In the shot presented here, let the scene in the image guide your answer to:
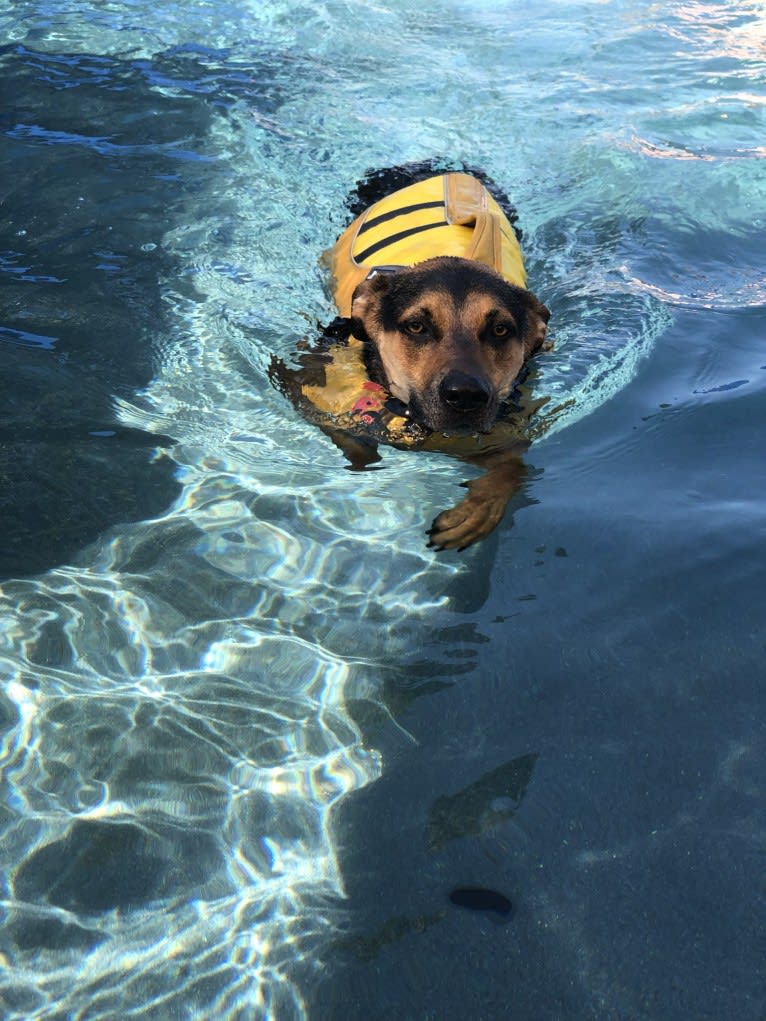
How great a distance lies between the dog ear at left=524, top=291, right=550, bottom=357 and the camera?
546 cm

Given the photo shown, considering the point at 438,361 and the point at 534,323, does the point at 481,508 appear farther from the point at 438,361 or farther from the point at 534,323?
the point at 534,323

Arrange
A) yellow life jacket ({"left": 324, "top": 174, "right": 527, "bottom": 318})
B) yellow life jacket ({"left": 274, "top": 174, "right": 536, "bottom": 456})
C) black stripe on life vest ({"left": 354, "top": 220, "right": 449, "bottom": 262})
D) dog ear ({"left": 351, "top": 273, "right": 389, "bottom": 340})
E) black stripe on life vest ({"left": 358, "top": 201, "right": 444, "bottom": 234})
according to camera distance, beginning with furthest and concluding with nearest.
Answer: black stripe on life vest ({"left": 358, "top": 201, "right": 444, "bottom": 234}), black stripe on life vest ({"left": 354, "top": 220, "right": 449, "bottom": 262}), yellow life jacket ({"left": 324, "top": 174, "right": 527, "bottom": 318}), dog ear ({"left": 351, "top": 273, "right": 389, "bottom": 340}), yellow life jacket ({"left": 274, "top": 174, "right": 536, "bottom": 456})

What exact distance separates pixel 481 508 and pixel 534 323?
1.70 m

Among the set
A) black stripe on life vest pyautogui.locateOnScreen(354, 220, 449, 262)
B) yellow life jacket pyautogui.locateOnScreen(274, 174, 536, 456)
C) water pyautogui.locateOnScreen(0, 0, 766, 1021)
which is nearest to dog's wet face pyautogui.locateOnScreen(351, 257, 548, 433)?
yellow life jacket pyautogui.locateOnScreen(274, 174, 536, 456)

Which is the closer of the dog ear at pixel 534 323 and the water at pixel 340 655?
the water at pixel 340 655

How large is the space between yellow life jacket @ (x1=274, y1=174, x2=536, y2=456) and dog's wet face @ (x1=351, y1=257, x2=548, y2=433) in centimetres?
10

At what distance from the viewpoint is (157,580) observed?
368cm

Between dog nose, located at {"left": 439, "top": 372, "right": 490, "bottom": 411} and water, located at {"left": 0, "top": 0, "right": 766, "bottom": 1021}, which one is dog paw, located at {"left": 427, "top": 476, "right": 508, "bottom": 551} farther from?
dog nose, located at {"left": 439, "top": 372, "right": 490, "bottom": 411}

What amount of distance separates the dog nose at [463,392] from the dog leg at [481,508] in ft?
0.90

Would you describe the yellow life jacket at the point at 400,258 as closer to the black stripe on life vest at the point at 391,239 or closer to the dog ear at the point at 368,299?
the black stripe on life vest at the point at 391,239

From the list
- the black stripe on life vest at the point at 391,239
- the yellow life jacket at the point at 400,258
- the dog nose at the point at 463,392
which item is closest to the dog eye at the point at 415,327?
the yellow life jacket at the point at 400,258

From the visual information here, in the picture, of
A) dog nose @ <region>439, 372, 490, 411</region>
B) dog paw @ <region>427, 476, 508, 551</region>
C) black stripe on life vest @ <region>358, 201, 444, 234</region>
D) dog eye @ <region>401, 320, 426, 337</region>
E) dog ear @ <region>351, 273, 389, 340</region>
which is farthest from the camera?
black stripe on life vest @ <region>358, 201, 444, 234</region>

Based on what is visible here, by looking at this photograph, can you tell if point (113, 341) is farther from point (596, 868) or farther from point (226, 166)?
Result: point (596, 868)

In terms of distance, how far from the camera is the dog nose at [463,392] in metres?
4.64
